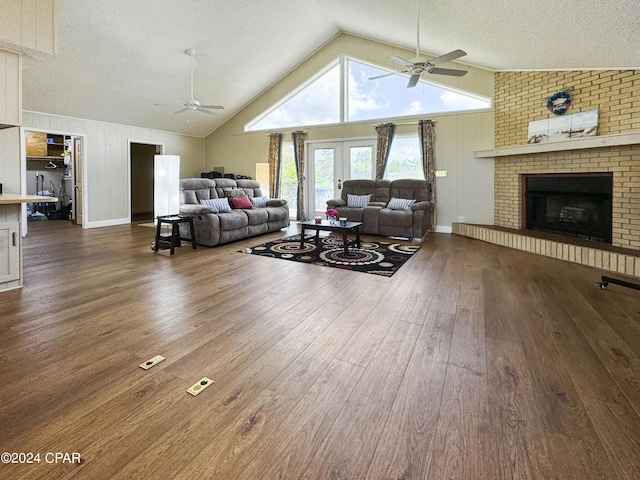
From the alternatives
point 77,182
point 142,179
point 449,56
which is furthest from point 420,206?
point 142,179

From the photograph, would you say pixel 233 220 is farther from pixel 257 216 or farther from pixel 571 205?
pixel 571 205

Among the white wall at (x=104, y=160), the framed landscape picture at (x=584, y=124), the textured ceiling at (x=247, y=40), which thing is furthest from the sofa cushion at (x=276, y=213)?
the framed landscape picture at (x=584, y=124)

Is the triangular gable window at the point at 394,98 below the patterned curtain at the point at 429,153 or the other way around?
the other way around

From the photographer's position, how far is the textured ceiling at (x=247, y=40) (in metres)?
4.03

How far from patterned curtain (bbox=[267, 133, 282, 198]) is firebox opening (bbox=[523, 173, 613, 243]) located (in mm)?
5509

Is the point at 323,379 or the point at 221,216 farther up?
the point at 221,216

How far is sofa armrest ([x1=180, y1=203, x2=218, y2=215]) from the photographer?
17.6 feet

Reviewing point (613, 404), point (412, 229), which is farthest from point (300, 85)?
point (613, 404)

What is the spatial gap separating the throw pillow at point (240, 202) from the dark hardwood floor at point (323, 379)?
121 inches

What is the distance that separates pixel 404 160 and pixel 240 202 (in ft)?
11.9

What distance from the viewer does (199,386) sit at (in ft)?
5.66

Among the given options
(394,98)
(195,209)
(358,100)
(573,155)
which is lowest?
(195,209)

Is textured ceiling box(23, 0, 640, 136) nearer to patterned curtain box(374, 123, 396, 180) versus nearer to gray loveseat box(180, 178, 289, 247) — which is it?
patterned curtain box(374, 123, 396, 180)

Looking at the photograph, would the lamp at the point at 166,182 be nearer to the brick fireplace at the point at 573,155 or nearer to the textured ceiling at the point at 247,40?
the textured ceiling at the point at 247,40
